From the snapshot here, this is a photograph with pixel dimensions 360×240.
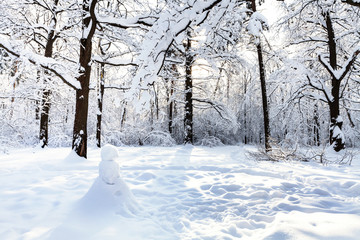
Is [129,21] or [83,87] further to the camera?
[83,87]

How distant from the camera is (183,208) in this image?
3.31m

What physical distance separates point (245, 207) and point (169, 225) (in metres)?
1.20

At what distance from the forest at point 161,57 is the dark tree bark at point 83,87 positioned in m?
0.03

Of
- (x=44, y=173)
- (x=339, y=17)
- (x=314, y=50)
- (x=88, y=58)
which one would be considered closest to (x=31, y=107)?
(x=88, y=58)

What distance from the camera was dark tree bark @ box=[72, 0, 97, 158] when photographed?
6.94 metres

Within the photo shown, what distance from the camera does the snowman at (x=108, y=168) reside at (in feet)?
10.7

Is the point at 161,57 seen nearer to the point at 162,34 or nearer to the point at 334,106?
the point at 162,34

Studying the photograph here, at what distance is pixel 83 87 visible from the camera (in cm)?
709

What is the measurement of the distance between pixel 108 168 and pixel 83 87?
15.1ft

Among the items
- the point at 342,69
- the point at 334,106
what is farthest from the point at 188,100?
the point at 342,69

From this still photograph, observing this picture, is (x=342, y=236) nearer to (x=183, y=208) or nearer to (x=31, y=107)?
(x=183, y=208)

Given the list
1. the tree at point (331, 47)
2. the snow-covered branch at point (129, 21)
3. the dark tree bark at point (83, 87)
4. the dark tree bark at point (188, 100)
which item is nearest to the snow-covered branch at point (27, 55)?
the dark tree bark at point (83, 87)

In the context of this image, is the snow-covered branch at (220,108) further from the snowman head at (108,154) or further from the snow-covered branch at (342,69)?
the snowman head at (108,154)

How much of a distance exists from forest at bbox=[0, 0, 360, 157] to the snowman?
0.80 meters
